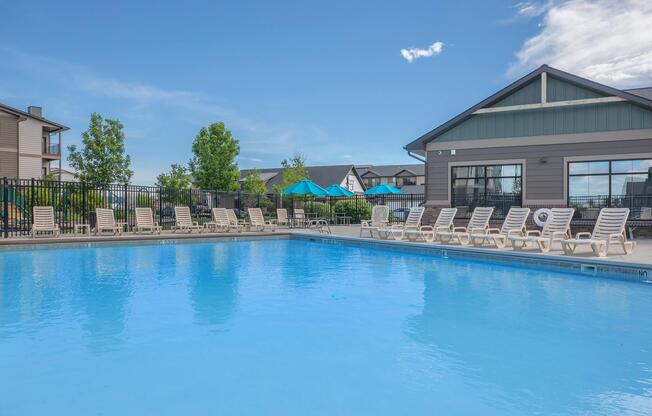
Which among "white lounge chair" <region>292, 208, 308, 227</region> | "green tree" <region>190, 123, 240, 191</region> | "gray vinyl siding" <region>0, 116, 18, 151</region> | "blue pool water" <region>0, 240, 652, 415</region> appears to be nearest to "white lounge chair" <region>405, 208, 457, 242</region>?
"blue pool water" <region>0, 240, 652, 415</region>

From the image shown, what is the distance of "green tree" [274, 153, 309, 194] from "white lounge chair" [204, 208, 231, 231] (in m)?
18.5

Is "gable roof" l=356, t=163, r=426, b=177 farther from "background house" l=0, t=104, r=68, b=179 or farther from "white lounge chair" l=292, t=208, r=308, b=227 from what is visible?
"background house" l=0, t=104, r=68, b=179

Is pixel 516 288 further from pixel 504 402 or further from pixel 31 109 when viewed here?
pixel 31 109

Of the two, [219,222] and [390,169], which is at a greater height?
[390,169]

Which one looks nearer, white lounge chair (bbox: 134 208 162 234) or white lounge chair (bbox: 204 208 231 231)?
white lounge chair (bbox: 134 208 162 234)

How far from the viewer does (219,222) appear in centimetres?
1730

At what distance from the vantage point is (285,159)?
39125 mm

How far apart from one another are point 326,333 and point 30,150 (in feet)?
99.8

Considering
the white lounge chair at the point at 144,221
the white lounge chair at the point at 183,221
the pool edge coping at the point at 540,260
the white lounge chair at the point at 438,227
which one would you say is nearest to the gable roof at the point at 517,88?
the white lounge chair at the point at 438,227

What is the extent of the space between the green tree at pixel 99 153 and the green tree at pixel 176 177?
7170mm

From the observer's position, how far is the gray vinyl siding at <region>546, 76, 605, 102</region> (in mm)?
13773

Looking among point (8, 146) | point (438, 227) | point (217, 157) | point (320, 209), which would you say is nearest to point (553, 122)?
point (438, 227)

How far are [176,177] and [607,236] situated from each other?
101 feet

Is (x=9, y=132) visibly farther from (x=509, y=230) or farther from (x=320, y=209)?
(x=509, y=230)
